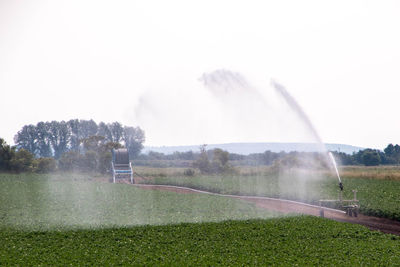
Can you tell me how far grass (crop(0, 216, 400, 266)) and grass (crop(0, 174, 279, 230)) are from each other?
1.97m

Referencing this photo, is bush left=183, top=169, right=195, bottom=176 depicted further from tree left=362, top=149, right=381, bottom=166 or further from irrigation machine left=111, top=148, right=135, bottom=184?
tree left=362, top=149, right=381, bottom=166

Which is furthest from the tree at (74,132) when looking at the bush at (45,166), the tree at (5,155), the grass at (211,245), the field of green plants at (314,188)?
the grass at (211,245)

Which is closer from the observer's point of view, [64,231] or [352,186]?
[64,231]

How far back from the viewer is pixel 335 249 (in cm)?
1608

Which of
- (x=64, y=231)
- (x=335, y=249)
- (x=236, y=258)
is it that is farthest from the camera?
(x=64, y=231)

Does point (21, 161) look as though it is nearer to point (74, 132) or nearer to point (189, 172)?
point (74, 132)

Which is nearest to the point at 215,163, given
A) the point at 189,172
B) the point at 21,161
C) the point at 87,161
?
the point at 189,172

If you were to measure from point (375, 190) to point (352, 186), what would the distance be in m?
3.56

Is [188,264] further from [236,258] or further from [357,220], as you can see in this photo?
[357,220]

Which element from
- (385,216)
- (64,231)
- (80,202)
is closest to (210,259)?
(64,231)

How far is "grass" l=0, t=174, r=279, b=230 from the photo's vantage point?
21312 mm

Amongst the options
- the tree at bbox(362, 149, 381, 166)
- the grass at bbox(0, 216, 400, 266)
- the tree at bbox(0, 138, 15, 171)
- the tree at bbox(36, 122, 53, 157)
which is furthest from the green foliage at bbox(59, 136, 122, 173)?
the tree at bbox(362, 149, 381, 166)

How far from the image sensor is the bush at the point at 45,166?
63.5m

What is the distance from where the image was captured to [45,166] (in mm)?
63844
